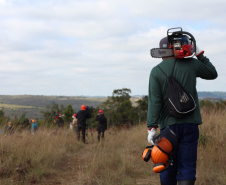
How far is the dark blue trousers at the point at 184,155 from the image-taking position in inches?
106

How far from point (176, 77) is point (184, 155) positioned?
0.81m

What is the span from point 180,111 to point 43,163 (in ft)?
13.2

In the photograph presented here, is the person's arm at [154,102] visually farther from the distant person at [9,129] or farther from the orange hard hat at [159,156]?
the distant person at [9,129]

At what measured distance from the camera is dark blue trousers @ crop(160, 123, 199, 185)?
2692 mm

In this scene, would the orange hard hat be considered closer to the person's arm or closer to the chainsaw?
the person's arm

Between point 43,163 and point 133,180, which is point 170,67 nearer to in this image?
point 133,180

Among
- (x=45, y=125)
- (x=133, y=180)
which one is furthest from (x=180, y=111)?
(x=45, y=125)

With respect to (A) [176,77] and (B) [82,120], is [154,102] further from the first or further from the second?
(B) [82,120]

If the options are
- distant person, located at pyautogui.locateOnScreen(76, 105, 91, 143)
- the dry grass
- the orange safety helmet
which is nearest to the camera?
the orange safety helmet

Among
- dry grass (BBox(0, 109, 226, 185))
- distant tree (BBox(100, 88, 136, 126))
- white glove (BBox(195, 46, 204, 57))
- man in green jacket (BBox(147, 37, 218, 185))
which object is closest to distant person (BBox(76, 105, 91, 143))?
dry grass (BBox(0, 109, 226, 185))

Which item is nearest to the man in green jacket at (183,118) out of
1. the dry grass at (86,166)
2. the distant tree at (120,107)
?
the dry grass at (86,166)

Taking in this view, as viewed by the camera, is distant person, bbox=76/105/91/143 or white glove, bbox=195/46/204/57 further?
distant person, bbox=76/105/91/143

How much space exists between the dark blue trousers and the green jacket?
0.08 m

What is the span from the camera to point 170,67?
2.85m
